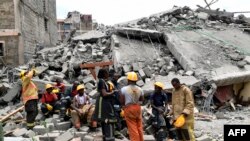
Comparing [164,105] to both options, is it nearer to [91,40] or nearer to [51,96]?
[51,96]

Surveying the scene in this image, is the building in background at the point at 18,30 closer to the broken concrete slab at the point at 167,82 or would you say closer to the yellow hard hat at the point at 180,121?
the broken concrete slab at the point at 167,82

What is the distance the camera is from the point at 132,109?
694 centimetres

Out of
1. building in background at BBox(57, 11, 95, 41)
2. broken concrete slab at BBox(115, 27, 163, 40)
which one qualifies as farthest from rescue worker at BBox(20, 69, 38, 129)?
building in background at BBox(57, 11, 95, 41)

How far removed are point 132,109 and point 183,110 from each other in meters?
0.90

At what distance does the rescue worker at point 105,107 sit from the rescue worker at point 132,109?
0.25 metres

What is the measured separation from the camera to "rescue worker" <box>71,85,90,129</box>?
27.5ft

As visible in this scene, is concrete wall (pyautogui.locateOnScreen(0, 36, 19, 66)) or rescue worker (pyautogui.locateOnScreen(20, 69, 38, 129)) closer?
rescue worker (pyautogui.locateOnScreen(20, 69, 38, 129))

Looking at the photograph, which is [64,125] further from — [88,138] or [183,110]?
[183,110]

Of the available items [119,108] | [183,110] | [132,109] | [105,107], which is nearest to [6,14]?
[119,108]

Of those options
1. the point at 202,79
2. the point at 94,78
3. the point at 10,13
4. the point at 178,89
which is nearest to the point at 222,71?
the point at 202,79

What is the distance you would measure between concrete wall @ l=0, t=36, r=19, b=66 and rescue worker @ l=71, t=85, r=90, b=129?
822 cm

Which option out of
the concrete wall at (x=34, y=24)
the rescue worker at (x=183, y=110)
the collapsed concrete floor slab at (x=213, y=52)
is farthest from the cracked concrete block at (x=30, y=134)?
the concrete wall at (x=34, y=24)

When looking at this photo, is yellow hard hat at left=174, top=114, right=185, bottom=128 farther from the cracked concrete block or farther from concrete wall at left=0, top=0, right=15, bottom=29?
concrete wall at left=0, top=0, right=15, bottom=29

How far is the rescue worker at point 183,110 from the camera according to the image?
664 centimetres
